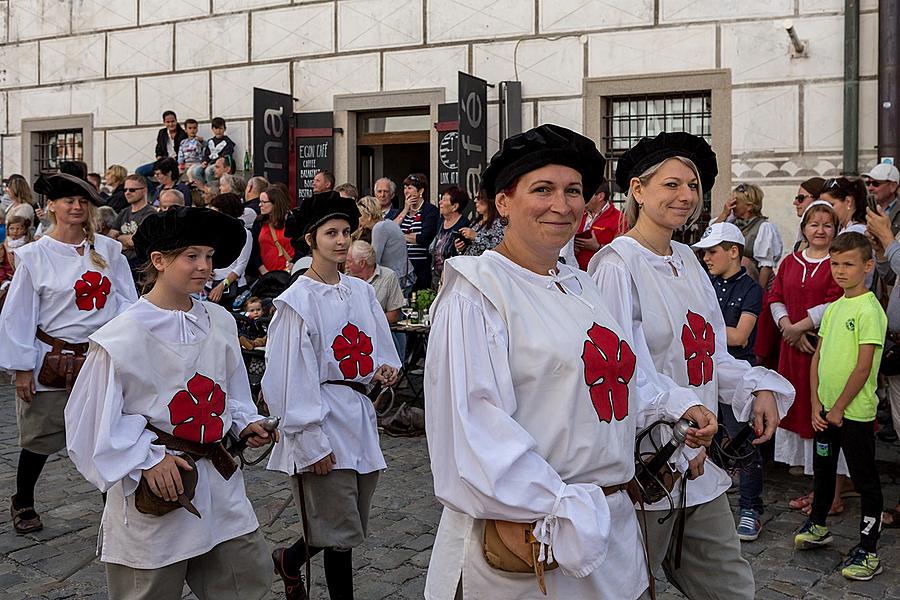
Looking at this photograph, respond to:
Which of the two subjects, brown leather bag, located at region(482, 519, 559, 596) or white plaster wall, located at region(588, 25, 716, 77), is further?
white plaster wall, located at region(588, 25, 716, 77)

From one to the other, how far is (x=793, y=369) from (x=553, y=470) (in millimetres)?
4636

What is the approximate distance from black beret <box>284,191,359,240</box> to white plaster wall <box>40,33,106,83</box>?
11.9m

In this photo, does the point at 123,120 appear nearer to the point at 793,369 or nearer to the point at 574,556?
the point at 793,369

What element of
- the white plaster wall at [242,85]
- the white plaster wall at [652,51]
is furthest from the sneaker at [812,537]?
the white plaster wall at [242,85]

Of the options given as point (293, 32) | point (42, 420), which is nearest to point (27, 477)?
point (42, 420)

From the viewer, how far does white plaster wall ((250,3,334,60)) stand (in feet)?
44.5

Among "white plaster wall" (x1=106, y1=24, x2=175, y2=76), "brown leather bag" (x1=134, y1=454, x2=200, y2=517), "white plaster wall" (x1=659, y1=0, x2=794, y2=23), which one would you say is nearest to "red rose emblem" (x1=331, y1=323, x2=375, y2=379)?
"brown leather bag" (x1=134, y1=454, x2=200, y2=517)

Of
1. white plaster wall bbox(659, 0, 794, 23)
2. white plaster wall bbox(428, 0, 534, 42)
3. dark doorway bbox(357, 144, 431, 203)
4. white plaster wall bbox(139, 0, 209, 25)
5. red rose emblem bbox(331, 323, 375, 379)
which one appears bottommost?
red rose emblem bbox(331, 323, 375, 379)

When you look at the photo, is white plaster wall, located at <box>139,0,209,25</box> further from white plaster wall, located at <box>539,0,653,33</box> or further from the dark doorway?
white plaster wall, located at <box>539,0,653,33</box>

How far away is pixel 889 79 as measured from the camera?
32.9 feet

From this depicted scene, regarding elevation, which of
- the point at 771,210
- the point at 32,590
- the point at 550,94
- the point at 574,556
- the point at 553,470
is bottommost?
the point at 32,590

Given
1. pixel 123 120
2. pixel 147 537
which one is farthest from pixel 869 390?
pixel 123 120

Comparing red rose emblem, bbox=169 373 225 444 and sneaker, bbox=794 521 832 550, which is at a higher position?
red rose emblem, bbox=169 373 225 444

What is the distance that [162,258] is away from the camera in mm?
3852
